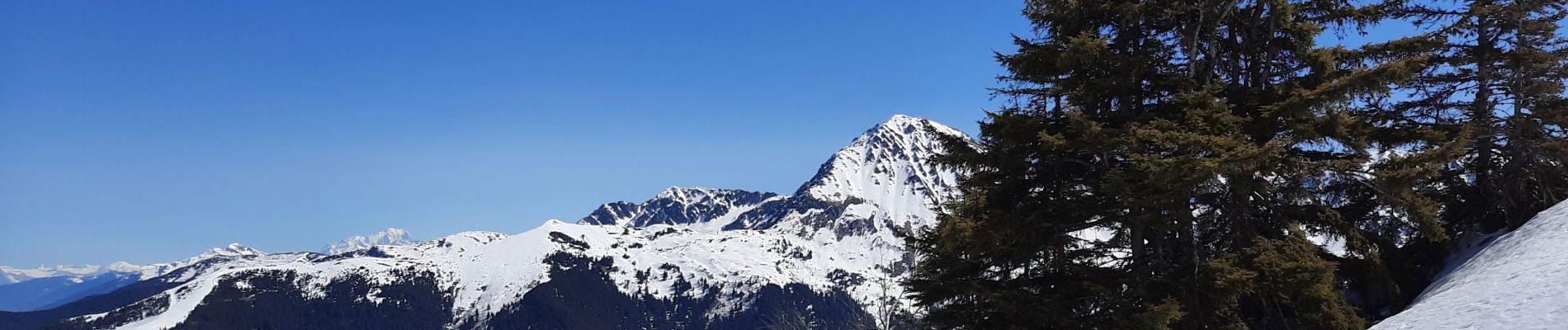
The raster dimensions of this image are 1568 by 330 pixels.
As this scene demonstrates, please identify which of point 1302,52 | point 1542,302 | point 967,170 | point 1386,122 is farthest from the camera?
point 1386,122

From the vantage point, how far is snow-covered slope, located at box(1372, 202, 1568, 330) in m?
12.5

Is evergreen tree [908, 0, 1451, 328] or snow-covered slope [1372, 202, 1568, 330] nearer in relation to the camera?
snow-covered slope [1372, 202, 1568, 330]

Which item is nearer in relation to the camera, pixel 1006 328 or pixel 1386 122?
pixel 1006 328

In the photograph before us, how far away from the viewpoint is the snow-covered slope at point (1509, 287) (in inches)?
491

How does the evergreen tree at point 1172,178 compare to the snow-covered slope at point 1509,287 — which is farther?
the evergreen tree at point 1172,178

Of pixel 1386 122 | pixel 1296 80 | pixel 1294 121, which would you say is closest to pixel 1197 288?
pixel 1294 121

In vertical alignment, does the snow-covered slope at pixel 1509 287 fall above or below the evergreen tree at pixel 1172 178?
below

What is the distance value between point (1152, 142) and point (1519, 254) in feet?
25.1

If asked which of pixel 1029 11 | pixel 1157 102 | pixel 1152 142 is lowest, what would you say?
pixel 1152 142

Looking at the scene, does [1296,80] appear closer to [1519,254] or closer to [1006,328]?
[1519,254]

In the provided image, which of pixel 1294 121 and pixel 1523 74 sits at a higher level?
pixel 1523 74

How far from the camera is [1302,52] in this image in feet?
58.3

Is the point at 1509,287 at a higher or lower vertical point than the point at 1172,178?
lower

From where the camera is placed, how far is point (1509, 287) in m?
14.2
